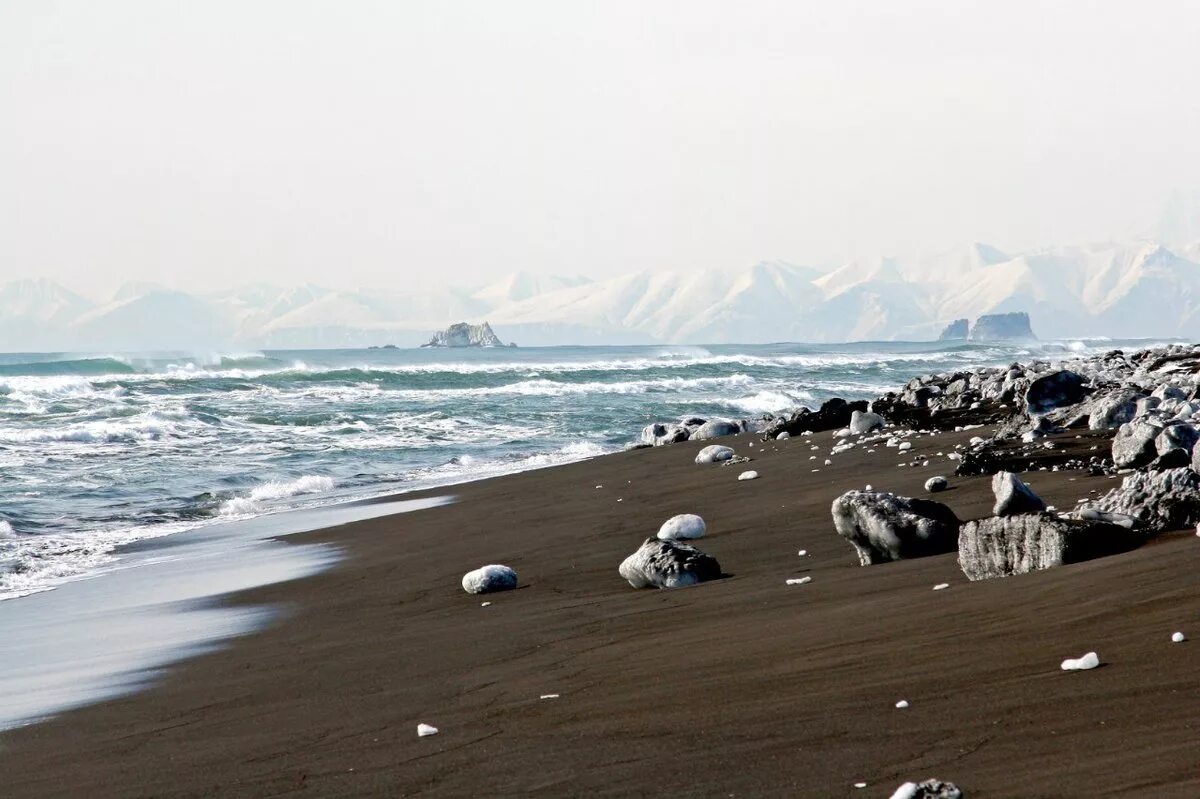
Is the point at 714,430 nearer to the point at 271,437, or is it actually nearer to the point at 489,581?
the point at 271,437

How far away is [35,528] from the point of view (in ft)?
42.2

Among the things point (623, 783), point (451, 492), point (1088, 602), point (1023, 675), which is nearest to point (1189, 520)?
point (1088, 602)

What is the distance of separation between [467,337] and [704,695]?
172 metres

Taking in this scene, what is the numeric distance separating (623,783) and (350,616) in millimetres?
4454

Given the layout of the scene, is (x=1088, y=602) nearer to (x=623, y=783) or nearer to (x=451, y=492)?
(x=623, y=783)

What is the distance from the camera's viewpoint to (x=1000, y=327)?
182 meters

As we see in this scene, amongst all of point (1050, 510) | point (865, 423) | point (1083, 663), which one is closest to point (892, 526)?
point (1050, 510)

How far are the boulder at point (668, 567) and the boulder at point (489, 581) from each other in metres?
0.96

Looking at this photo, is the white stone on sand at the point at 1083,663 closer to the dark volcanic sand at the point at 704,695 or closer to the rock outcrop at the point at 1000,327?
the dark volcanic sand at the point at 704,695

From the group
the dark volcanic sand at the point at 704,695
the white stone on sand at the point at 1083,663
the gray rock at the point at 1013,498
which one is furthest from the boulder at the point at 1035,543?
the white stone on sand at the point at 1083,663

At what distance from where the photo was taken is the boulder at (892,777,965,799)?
8.41ft

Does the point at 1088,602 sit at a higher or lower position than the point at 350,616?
higher

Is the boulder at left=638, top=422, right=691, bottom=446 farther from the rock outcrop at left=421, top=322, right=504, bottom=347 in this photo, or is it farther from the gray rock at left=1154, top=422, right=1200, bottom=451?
the rock outcrop at left=421, top=322, right=504, bottom=347

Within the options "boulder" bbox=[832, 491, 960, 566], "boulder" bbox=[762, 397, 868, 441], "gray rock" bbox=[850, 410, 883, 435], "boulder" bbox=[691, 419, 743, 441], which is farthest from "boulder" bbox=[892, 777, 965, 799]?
"boulder" bbox=[691, 419, 743, 441]
